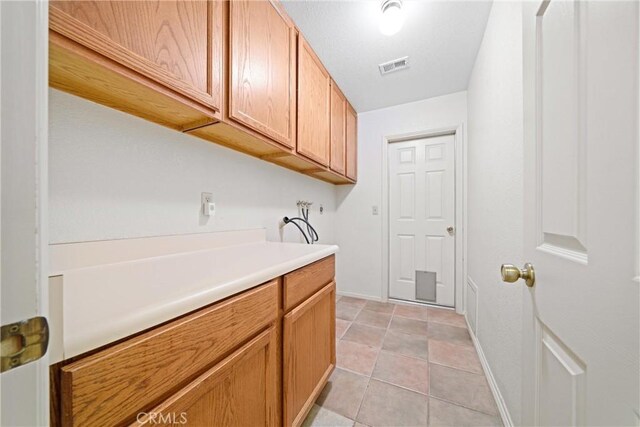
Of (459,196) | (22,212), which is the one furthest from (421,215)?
(22,212)

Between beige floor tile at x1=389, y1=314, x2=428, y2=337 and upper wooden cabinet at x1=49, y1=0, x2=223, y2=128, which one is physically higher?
upper wooden cabinet at x1=49, y1=0, x2=223, y2=128

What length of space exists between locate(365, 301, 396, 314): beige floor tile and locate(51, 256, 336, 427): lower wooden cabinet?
1.38 metres

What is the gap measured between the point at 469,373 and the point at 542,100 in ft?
5.27

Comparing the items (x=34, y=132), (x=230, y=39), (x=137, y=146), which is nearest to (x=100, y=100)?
(x=137, y=146)

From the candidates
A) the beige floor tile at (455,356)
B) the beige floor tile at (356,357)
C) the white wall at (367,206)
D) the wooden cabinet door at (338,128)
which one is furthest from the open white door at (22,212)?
the white wall at (367,206)

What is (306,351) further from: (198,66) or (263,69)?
(263,69)

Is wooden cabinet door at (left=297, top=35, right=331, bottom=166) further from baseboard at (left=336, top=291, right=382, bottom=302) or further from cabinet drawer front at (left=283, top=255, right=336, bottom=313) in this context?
baseboard at (left=336, top=291, right=382, bottom=302)

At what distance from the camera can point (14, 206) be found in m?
0.27

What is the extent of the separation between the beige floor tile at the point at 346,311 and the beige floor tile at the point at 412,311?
15.7 inches

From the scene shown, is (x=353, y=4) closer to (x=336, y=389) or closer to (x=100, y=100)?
(x=100, y=100)

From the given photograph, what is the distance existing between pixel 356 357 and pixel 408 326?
69cm

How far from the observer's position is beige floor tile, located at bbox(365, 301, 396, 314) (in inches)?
93.2

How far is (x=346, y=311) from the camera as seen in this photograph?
7.71 ft

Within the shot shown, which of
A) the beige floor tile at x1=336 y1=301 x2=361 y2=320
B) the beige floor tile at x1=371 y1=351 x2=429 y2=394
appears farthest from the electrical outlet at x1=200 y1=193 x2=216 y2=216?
the beige floor tile at x1=336 y1=301 x2=361 y2=320
